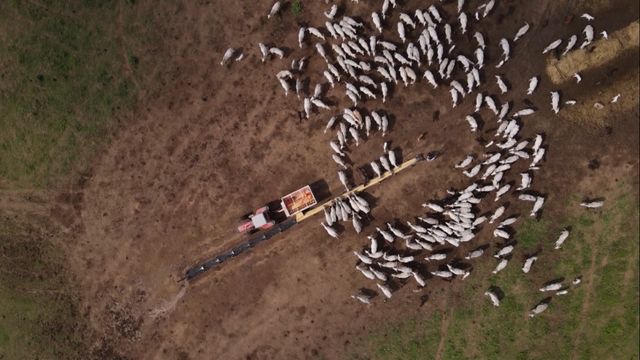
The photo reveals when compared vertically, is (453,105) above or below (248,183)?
below

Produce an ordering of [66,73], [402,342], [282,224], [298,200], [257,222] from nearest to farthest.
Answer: [257,222], [298,200], [402,342], [282,224], [66,73]

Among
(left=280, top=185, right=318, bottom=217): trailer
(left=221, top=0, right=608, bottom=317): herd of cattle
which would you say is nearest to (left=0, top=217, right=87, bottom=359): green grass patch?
(left=280, top=185, right=318, bottom=217): trailer

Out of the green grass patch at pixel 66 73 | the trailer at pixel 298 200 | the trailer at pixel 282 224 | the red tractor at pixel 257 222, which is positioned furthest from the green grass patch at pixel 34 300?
the trailer at pixel 298 200

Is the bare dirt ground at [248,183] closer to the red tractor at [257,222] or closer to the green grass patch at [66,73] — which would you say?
the red tractor at [257,222]

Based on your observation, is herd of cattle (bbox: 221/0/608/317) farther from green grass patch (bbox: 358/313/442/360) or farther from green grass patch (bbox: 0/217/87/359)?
green grass patch (bbox: 0/217/87/359)

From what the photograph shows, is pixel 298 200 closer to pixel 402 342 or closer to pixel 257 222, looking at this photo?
pixel 257 222

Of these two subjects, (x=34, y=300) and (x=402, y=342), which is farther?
(x=34, y=300)

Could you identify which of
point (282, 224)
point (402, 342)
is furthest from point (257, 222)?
point (402, 342)

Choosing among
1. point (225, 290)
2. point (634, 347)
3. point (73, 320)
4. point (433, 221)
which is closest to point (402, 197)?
point (433, 221)
